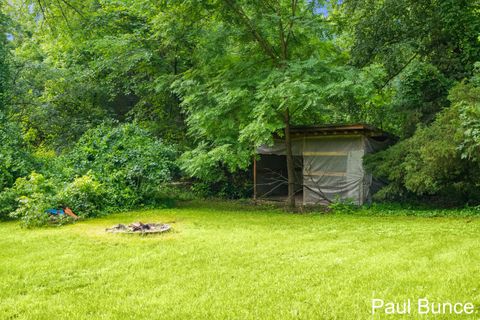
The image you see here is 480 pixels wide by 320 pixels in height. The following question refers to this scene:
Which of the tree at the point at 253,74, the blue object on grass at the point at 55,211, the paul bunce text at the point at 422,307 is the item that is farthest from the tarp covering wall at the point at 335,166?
the paul bunce text at the point at 422,307

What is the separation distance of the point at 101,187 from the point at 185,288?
6.26m

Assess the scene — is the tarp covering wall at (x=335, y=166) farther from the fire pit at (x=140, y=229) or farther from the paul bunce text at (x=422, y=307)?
the paul bunce text at (x=422, y=307)

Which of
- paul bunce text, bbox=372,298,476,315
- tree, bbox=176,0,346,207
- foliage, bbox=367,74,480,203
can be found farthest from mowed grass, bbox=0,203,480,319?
tree, bbox=176,0,346,207

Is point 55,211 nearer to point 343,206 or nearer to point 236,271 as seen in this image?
point 236,271

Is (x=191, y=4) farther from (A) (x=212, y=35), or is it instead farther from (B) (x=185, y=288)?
(B) (x=185, y=288)

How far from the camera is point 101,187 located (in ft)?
30.5

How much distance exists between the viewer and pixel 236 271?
4.24m

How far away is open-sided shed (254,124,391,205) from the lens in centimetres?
1062

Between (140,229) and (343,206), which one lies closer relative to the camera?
(140,229)

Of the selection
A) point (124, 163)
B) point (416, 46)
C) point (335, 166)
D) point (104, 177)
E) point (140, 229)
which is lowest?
point (140, 229)

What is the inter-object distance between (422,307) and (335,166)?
8.24m

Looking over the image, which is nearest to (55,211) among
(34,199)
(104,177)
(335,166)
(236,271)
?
(34,199)

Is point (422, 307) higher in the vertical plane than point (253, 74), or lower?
lower

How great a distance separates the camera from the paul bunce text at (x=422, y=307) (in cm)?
299
